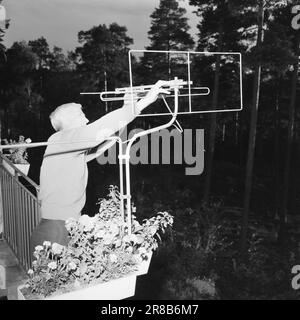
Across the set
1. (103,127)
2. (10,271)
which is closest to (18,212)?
(10,271)

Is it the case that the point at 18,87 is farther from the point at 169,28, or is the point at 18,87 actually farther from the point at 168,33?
the point at 169,28

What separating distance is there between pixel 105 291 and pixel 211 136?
1660 centimetres

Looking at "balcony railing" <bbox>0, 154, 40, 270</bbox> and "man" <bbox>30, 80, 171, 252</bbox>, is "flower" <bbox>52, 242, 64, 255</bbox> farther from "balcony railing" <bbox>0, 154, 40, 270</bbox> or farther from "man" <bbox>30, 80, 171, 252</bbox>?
"balcony railing" <bbox>0, 154, 40, 270</bbox>

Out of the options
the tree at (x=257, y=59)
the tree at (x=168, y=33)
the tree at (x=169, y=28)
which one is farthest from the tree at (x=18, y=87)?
the tree at (x=257, y=59)

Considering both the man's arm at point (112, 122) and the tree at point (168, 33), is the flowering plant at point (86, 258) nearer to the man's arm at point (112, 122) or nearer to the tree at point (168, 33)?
the man's arm at point (112, 122)

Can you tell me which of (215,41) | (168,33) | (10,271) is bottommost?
(10,271)

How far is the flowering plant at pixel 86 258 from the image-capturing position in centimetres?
197

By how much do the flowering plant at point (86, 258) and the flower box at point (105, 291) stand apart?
0.03 m

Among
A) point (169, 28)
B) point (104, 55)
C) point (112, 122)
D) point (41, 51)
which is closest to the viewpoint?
point (112, 122)

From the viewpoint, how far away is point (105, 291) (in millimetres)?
2035

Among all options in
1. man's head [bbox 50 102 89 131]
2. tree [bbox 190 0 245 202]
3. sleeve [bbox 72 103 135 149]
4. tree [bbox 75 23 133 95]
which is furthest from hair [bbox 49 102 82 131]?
tree [bbox 75 23 133 95]

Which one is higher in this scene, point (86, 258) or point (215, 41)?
point (215, 41)

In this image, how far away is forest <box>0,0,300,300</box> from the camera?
12148 millimetres
